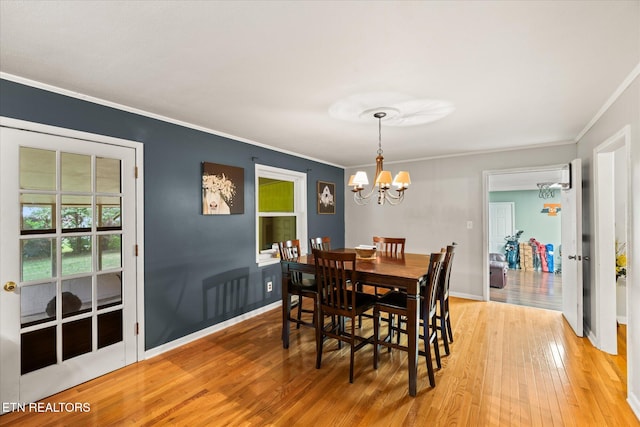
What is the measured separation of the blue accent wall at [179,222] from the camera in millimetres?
2328

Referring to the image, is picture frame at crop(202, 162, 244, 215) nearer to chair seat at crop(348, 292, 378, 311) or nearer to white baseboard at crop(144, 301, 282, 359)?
white baseboard at crop(144, 301, 282, 359)

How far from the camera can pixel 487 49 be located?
1706 mm

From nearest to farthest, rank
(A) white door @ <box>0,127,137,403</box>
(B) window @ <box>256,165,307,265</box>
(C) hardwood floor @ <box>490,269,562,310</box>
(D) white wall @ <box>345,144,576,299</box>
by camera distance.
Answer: (A) white door @ <box>0,127,137,403</box>
(B) window @ <box>256,165,307,265</box>
(D) white wall @ <box>345,144,576,299</box>
(C) hardwood floor @ <box>490,269,562,310</box>

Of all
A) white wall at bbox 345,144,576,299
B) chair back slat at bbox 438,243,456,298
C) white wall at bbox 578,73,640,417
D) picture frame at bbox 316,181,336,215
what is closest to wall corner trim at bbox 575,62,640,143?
white wall at bbox 578,73,640,417

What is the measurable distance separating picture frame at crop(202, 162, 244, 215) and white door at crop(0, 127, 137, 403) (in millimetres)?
753

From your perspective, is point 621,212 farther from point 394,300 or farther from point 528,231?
point 528,231

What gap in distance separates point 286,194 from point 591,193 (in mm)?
3795

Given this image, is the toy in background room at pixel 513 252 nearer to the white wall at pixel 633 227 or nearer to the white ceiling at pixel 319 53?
the white ceiling at pixel 319 53

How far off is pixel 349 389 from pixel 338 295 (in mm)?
702

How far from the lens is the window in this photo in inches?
164

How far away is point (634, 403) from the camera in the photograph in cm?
199

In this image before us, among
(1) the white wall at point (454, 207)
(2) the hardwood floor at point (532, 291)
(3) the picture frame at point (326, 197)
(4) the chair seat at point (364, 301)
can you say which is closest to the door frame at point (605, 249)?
(1) the white wall at point (454, 207)

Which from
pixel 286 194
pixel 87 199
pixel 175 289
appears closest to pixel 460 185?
pixel 286 194

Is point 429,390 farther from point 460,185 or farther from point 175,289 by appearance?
point 460,185
